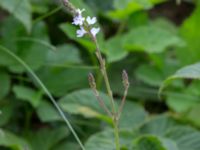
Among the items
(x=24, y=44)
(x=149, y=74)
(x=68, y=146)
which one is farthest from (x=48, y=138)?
(x=149, y=74)

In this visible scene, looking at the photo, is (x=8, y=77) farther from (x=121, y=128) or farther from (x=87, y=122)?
(x=121, y=128)

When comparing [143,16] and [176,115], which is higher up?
[143,16]

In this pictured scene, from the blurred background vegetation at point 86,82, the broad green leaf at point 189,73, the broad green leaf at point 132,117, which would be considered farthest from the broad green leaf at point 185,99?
the broad green leaf at point 189,73

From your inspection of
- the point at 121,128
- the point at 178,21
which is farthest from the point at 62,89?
the point at 178,21

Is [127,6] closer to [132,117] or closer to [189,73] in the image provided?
[132,117]

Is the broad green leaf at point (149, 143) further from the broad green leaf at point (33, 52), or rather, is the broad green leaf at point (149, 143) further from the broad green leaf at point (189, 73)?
the broad green leaf at point (33, 52)

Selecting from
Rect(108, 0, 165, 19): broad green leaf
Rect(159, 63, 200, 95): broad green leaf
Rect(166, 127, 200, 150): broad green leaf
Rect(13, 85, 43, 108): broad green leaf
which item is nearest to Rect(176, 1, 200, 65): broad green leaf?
Rect(108, 0, 165, 19): broad green leaf
